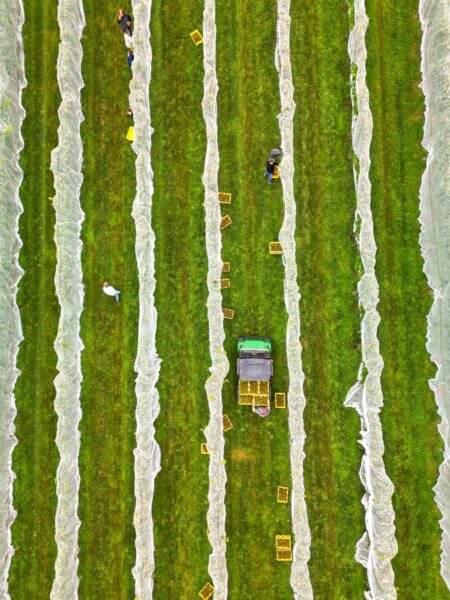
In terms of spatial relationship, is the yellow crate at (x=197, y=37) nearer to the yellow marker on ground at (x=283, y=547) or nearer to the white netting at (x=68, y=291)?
the white netting at (x=68, y=291)

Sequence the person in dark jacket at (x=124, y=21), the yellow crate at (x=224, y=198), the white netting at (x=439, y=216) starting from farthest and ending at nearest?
the person in dark jacket at (x=124, y=21) → the yellow crate at (x=224, y=198) → the white netting at (x=439, y=216)

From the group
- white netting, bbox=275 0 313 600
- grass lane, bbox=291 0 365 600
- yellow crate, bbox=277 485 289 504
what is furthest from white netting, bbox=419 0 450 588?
yellow crate, bbox=277 485 289 504

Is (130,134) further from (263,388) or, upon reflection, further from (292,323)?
(263,388)

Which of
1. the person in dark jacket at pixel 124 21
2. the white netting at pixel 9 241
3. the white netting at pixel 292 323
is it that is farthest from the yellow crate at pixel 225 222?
the person in dark jacket at pixel 124 21

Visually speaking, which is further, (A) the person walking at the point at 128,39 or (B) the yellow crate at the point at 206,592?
(A) the person walking at the point at 128,39

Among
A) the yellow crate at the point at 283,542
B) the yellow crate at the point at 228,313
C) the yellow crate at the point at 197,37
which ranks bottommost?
the yellow crate at the point at 283,542
